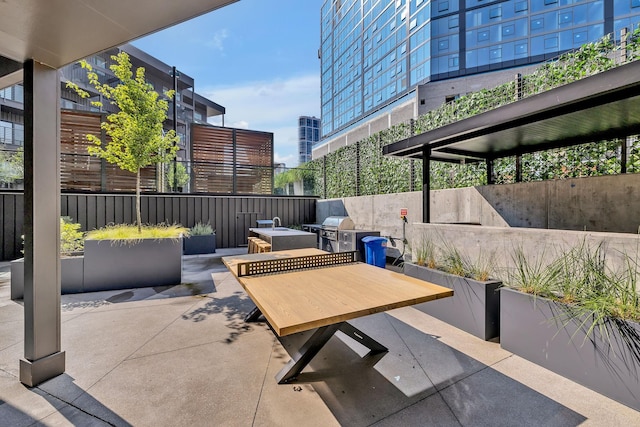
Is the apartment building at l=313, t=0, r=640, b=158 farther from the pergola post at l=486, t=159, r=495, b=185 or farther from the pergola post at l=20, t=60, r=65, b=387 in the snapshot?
the pergola post at l=20, t=60, r=65, b=387

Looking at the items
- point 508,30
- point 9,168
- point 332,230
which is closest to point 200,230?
point 332,230

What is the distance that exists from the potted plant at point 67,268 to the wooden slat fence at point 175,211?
347 cm

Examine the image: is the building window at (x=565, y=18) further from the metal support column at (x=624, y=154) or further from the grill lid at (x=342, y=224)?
the grill lid at (x=342, y=224)

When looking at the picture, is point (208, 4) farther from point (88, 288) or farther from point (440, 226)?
point (88, 288)

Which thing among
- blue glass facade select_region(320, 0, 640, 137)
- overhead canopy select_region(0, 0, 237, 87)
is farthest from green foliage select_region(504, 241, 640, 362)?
blue glass facade select_region(320, 0, 640, 137)

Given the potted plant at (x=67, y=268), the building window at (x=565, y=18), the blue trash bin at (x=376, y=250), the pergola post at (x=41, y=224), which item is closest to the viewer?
the pergola post at (x=41, y=224)

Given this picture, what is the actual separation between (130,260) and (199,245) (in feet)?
12.0

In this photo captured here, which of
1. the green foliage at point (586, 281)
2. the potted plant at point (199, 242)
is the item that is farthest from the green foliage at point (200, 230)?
the green foliage at point (586, 281)

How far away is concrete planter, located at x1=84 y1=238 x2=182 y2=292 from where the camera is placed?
4898mm

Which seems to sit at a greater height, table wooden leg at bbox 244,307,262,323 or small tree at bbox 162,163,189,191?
small tree at bbox 162,163,189,191

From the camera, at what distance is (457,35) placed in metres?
27.8

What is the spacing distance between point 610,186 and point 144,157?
8.07 m

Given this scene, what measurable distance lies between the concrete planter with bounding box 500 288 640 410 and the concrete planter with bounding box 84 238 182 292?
5.41 metres

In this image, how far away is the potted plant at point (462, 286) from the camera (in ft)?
10.1
